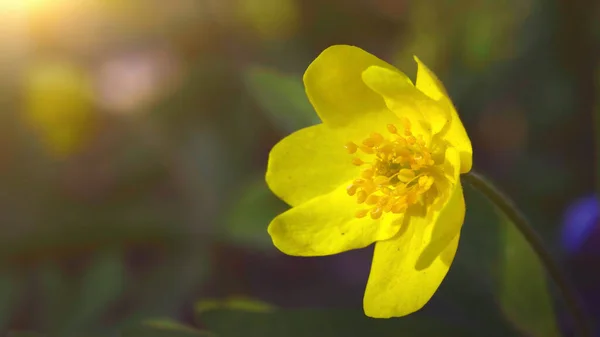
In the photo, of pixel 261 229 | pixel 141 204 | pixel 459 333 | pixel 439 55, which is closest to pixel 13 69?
pixel 141 204

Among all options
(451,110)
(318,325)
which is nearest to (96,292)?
(318,325)

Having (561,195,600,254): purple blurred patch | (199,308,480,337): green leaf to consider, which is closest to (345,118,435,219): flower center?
(199,308,480,337): green leaf

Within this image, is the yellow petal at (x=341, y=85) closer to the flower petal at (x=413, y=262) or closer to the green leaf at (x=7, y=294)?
the flower petal at (x=413, y=262)

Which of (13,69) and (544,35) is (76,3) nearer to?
(13,69)

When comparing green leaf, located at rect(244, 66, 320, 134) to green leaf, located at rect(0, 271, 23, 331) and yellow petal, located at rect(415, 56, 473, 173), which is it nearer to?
yellow petal, located at rect(415, 56, 473, 173)

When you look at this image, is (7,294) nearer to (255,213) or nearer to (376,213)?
(255,213)

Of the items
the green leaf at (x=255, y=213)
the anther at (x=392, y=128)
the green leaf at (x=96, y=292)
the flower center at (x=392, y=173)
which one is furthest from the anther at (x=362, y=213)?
the green leaf at (x=96, y=292)
